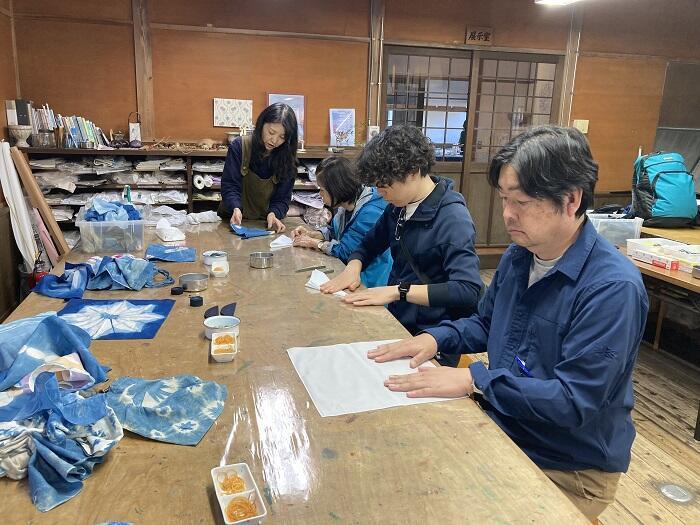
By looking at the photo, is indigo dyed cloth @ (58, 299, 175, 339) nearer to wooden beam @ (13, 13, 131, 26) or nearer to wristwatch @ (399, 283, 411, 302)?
wristwatch @ (399, 283, 411, 302)

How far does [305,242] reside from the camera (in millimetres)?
2963

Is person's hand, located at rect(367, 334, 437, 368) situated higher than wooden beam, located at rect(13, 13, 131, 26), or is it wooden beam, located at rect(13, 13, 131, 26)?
wooden beam, located at rect(13, 13, 131, 26)

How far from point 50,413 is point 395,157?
1377 mm

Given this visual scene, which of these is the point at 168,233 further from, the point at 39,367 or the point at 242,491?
the point at 242,491

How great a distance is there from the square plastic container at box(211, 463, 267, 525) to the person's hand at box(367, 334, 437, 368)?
0.61m

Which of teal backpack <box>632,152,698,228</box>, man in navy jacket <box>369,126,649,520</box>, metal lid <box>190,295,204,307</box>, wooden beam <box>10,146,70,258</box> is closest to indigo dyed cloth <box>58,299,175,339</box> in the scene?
metal lid <box>190,295,204,307</box>

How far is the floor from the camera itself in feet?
7.39

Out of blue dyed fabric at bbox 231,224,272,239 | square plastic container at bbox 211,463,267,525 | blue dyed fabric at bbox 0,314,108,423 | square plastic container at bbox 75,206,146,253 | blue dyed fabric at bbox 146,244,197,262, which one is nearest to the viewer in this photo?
square plastic container at bbox 211,463,267,525

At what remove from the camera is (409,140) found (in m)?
2.03

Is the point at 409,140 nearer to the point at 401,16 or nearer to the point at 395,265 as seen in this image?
the point at 395,265

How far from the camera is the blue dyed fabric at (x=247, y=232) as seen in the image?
3.22 meters

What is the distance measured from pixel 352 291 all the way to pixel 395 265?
0.23 m

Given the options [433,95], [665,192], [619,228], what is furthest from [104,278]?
[433,95]

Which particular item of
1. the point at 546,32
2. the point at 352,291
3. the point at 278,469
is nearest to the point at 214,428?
the point at 278,469
